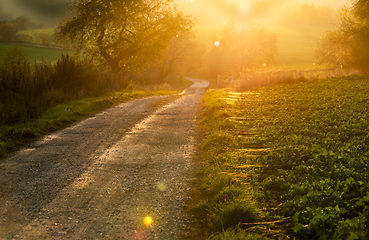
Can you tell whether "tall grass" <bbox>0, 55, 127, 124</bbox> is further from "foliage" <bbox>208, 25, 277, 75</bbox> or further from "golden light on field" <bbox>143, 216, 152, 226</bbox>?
"foliage" <bbox>208, 25, 277, 75</bbox>

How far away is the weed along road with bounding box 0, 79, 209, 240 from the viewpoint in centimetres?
383

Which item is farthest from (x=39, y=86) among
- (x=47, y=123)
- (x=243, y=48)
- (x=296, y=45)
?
(x=296, y=45)

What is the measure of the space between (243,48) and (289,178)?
156 feet

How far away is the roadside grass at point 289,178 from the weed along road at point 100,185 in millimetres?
565

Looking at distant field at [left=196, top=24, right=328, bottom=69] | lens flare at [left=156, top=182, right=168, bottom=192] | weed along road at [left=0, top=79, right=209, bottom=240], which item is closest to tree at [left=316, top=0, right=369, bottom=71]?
weed along road at [left=0, top=79, right=209, bottom=240]

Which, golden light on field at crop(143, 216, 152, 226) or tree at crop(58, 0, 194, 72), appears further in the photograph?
tree at crop(58, 0, 194, 72)

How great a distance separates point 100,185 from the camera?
5.10m

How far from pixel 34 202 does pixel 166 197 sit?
80.6 inches

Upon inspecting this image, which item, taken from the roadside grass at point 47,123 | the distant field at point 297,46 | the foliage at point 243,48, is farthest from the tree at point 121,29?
the distant field at point 297,46

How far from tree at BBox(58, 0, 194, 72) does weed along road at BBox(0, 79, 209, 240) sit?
16725 millimetres

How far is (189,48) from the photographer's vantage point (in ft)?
156

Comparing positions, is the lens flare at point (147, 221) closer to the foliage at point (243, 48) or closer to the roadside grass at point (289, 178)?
the roadside grass at point (289, 178)

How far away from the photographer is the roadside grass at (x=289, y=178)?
3.44m

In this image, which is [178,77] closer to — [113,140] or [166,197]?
[113,140]
